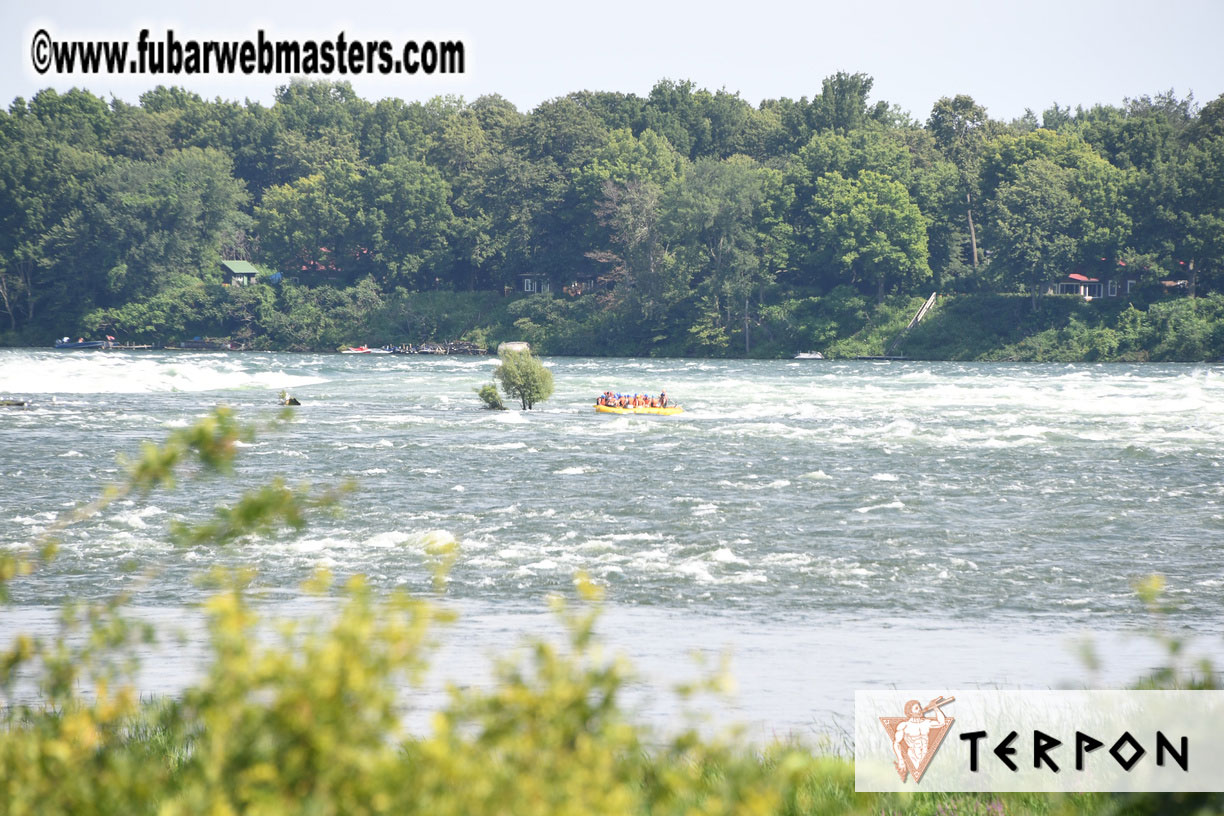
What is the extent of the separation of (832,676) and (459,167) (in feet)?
448

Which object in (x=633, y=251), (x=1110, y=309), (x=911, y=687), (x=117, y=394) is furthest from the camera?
(x=633, y=251)

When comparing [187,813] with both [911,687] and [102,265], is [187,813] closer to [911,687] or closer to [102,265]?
[911,687]

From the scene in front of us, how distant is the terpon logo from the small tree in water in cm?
4344

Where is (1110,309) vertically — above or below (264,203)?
below

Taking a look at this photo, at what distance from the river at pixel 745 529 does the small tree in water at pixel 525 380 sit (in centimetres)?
80

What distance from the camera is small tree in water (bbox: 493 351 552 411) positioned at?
5394 cm

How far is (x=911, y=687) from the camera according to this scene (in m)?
12.9

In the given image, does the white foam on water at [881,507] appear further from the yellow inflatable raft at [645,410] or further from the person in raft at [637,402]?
the person in raft at [637,402]

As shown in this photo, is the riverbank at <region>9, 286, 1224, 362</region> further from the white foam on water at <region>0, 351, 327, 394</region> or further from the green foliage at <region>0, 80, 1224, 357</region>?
the white foam on water at <region>0, 351, 327, 394</region>

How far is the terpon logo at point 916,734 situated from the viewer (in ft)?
29.7

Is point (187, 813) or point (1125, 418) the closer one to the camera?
point (187, 813)

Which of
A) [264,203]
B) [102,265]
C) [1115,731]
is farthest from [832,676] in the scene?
[264,203]

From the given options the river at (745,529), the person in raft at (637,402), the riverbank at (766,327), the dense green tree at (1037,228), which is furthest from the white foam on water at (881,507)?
the dense green tree at (1037,228)

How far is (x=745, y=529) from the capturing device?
24.2 m
